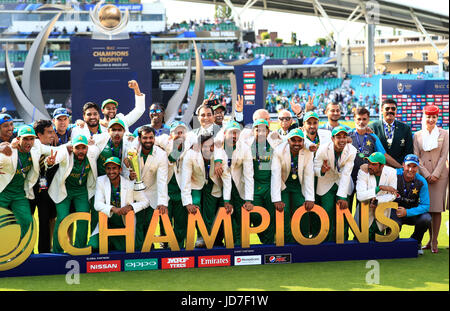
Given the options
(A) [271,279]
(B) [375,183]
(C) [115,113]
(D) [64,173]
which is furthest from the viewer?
(C) [115,113]

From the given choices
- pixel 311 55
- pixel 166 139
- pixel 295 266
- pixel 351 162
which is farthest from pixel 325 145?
pixel 311 55

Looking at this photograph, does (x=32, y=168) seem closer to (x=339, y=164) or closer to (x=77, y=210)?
(x=77, y=210)

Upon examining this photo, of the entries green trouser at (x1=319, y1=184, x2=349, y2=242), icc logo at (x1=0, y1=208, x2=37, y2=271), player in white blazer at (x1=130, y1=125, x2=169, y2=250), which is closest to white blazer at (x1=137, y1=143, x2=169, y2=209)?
player in white blazer at (x1=130, y1=125, x2=169, y2=250)

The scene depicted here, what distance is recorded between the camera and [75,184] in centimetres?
570

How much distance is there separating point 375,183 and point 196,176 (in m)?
1.90

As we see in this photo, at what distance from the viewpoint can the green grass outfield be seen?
512cm

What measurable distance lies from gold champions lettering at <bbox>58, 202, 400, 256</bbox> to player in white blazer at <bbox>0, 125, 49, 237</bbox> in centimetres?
44

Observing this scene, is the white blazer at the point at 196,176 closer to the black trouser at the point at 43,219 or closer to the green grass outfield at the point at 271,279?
the green grass outfield at the point at 271,279

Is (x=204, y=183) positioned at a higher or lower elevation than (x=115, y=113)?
lower

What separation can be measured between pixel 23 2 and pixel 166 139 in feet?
154

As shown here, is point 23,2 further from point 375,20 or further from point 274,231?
point 274,231

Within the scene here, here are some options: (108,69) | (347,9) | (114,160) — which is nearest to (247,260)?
(114,160)

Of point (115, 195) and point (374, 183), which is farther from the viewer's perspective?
point (374, 183)

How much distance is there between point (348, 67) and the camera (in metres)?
49.8
